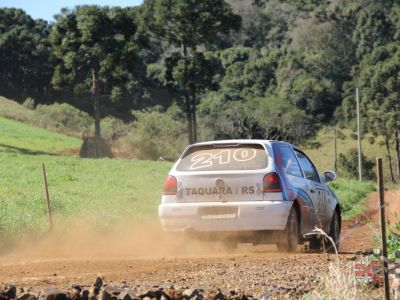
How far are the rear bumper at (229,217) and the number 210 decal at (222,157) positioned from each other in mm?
563

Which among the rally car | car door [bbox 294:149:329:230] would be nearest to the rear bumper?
the rally car

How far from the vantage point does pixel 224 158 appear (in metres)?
11.9

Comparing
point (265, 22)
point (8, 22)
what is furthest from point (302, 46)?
point (8, 22)

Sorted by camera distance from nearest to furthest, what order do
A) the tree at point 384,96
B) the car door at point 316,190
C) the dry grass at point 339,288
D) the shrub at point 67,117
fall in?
the dry grass at point 339,288
the car door at point 316,190
the shrub at point 67,117
the tree at point 384,96

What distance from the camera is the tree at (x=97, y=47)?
60.5 meters

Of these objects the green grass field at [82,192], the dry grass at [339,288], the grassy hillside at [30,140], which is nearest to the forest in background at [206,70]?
the grassy hillside at [30,140]

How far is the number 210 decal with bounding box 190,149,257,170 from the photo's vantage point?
38.9 ft

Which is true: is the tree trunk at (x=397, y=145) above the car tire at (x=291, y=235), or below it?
below

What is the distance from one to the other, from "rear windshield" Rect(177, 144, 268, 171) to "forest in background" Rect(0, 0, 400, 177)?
159 feet

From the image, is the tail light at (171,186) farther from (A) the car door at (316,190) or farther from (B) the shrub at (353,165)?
(B) the shrub at (353,165)

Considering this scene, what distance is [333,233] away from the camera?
13781 millimetres

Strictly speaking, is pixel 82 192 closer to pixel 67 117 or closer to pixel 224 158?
pixel 224 158

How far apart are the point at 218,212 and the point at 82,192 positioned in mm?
13657

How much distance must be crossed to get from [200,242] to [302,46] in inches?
4513
